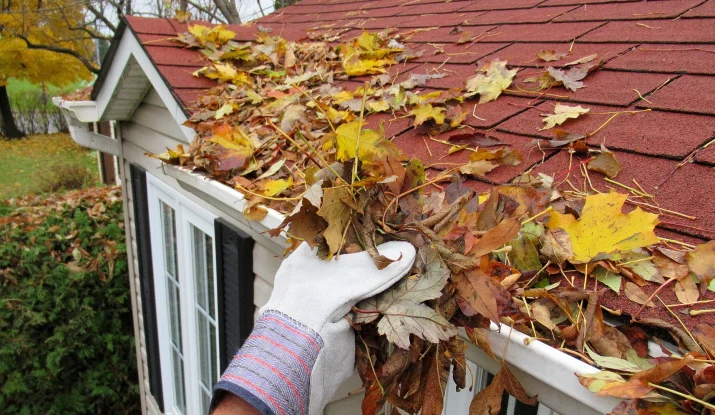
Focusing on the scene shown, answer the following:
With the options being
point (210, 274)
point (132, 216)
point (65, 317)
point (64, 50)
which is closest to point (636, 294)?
point (210, 274)

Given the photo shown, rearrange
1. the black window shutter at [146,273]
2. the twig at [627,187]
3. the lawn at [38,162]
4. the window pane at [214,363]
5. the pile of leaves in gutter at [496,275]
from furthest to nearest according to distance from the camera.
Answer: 1. the lawn at [38,162]
2. the black window shutter at [146,273]
3. the window pane at [214,363]
4. the twig at [627,187]
5. the pile of leaves in gutter at [496,275]

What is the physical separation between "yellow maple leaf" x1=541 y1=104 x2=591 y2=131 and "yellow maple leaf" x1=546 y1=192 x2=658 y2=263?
59 cm

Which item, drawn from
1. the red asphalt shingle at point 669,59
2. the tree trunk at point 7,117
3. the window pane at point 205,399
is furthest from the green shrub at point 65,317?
the tree trunk at point 7,117

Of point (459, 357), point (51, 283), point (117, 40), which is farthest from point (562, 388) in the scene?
point (51, 283)

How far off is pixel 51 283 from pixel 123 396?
1.59 meters

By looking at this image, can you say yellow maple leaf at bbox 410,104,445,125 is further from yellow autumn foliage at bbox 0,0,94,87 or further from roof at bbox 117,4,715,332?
yellow autumn foliage at bbox 0,0,94,87

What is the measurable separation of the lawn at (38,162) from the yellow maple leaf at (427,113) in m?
13.6

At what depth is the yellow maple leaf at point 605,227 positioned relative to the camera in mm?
1080

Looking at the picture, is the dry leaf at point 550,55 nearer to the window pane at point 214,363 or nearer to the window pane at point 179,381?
the window pane at point 214,363

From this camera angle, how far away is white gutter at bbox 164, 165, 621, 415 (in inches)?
35.2

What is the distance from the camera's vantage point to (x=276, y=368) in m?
1.00

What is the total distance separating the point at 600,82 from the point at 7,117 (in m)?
23.7

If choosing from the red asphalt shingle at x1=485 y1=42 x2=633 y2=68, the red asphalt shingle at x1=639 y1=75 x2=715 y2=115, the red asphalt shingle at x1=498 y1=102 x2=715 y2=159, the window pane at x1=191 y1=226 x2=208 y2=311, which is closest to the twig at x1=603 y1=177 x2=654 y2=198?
the red asphalt shingle at x1=498 y1=102 x2=715 y2=159

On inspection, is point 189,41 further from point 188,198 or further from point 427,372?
point 427,372
